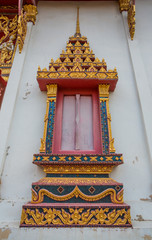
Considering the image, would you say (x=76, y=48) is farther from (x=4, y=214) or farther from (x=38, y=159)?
(x=4, y=214)

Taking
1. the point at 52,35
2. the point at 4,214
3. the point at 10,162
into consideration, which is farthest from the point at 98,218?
the point at 52,35

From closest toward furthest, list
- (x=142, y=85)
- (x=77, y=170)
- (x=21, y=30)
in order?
1. (x=77, y=170)
2. (x=142, y=85)
3. (x=21, y=30)

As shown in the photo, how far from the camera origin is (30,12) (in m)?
3.38

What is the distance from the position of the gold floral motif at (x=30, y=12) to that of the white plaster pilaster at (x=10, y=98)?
50 centimetres

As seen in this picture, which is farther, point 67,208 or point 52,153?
point 52,153

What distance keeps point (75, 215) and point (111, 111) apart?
1.39m

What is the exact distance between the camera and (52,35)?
10.7ft

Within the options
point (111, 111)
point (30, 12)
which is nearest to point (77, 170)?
point (111, 111)

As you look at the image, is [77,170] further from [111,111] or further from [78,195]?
[111,111]

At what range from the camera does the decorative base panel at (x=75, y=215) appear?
5.36 feet

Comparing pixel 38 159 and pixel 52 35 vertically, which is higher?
pixel 52 35

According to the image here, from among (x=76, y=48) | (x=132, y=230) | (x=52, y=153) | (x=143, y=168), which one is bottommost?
(x=132, y=230)

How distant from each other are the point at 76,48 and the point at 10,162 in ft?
6.46

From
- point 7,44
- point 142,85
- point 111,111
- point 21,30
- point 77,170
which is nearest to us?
point 77,170
